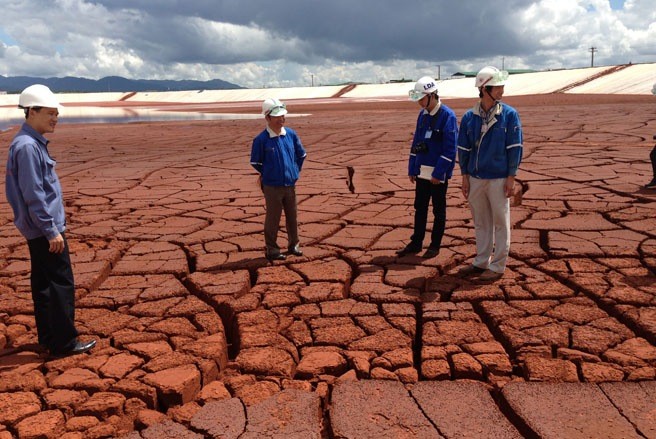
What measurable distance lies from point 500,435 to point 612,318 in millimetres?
1277

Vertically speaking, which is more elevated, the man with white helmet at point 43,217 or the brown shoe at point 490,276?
the man with white helmet at point 43,217

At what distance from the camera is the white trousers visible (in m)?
3.65

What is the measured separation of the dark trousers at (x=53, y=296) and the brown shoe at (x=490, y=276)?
2.45m

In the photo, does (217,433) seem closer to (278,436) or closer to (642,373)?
(278,436)

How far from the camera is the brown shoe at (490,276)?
3.70 meters

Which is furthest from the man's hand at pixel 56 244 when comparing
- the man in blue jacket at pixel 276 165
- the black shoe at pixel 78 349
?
the man in blue jacket at pixel 276 165

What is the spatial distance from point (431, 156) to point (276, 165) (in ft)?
3.70

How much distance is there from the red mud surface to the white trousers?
19cm

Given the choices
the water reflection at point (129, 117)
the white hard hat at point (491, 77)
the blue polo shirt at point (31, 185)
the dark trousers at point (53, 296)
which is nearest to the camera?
the blue polo shirt at point (31, 185)

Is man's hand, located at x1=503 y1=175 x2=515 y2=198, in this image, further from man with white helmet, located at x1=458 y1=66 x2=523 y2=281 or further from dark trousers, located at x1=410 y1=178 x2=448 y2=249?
dark trousers, located at x1=410 y1=178 x2=448 y2=249

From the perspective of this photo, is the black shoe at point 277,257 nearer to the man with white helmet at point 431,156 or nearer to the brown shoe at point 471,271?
the man with white helmet at point 431,156

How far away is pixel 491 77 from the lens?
3.40 metres

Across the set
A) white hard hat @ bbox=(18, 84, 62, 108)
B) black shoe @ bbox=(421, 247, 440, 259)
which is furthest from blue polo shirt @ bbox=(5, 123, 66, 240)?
black shoe @ bbox=(421, 247, 440, 259)

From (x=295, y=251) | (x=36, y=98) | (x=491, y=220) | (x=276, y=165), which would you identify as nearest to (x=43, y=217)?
(x=36, y=98)
